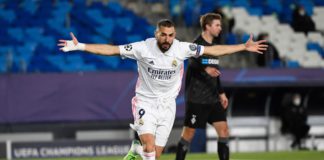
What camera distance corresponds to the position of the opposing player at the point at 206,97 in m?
11.3

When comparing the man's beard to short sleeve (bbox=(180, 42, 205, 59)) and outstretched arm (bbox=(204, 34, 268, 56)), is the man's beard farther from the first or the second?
outstretched arm (bbox=(204, 34, 268, 56))

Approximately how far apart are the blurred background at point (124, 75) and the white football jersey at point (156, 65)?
25.0ft

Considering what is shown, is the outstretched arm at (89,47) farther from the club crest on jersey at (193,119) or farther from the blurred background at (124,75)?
the blurred background at (124,75)

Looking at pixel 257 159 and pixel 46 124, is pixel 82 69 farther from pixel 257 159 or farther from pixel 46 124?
pixel 257 159

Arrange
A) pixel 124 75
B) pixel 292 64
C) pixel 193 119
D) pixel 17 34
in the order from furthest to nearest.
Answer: pixel 292 64, pixel 17 34, pixel 124 75, pixel 193 119

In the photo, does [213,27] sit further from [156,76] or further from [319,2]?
[319,2]

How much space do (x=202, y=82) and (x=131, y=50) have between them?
6.10 feet

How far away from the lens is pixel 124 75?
61.8ft

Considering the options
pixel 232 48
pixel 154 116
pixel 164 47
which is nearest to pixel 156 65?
pixel 164 47

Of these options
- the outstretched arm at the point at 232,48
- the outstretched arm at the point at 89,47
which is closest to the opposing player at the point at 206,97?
the outstretched arm at the point at 232,48

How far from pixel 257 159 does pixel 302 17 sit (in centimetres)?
898

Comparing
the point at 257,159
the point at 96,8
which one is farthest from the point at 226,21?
the point at 257,159

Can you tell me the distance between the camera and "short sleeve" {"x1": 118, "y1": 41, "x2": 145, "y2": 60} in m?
9.80

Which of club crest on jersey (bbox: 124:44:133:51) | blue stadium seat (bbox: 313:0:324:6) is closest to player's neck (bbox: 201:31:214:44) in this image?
club crest on jersey (bbox: 124:44:133:51)
